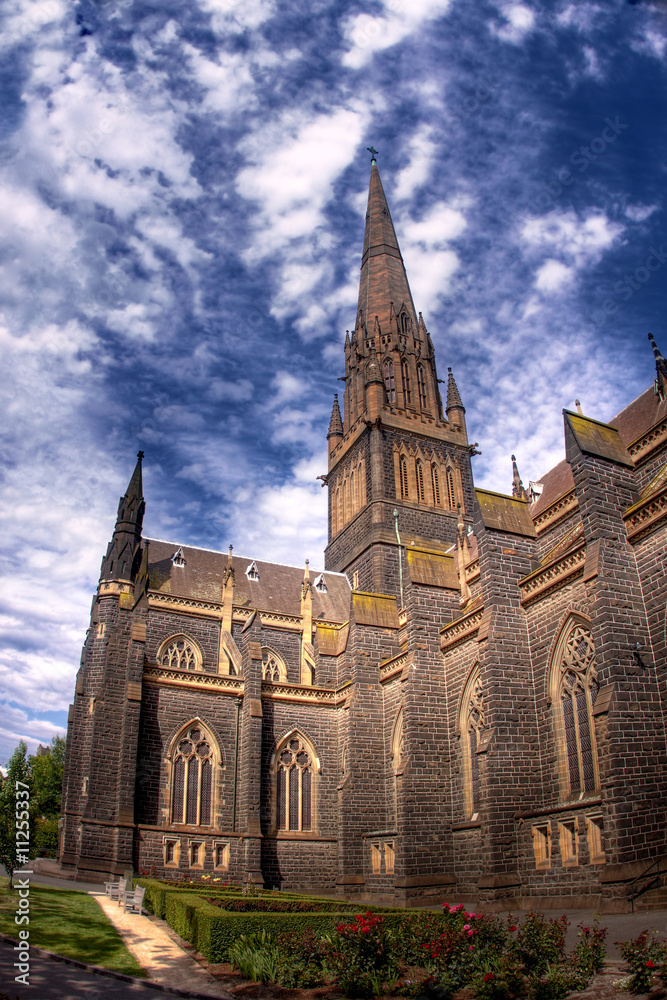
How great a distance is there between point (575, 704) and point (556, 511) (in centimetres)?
817

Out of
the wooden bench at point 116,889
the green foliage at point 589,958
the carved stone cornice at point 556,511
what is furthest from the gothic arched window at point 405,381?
the green foliage at point 589,958

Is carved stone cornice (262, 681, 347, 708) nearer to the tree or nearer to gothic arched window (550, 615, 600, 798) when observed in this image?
the tree

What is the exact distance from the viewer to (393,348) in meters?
43.0

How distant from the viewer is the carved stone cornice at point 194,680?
87.2ft

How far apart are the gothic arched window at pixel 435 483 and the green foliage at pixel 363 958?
30223 mm

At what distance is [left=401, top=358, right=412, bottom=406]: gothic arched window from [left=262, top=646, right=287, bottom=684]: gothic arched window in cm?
1688

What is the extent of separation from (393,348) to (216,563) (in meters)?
17.2

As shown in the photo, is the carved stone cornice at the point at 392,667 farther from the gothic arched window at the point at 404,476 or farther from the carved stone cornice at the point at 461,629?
the gothic arched window at the point at 404,476

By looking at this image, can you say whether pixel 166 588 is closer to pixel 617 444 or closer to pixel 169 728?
pixel 169 728

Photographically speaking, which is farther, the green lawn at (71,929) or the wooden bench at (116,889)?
the wooden bench at (116,889)

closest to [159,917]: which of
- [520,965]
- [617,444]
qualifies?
[520,965]

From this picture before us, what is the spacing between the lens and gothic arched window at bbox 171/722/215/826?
83.7 ft

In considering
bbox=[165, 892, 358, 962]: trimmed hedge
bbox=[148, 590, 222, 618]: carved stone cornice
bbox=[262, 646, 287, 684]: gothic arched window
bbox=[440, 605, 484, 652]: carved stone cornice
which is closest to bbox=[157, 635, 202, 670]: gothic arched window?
bbox=[148, 590, 222, 618]: carved stone cornice

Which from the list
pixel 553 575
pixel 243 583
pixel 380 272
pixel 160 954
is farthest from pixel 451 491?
pixel 160 954
